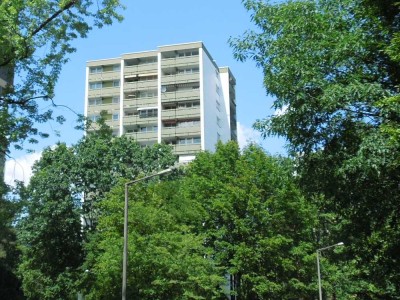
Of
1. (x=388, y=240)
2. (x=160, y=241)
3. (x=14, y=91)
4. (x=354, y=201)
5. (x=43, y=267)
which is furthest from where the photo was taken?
(x=43, y=267)

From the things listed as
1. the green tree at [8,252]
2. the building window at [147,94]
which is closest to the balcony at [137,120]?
the building window at [147,94]

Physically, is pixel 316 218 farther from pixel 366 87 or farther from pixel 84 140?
pixel 366 87

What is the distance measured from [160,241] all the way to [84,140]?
13.7 meters

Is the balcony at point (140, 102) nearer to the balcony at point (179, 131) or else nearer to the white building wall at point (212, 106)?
the balcony at point (179, 131)

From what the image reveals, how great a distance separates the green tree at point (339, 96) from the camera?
1079 centimetres

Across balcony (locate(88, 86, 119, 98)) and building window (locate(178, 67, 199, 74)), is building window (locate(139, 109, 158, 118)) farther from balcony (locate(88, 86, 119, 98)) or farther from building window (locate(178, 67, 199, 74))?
building window (locate(178, 67, 199, 74))

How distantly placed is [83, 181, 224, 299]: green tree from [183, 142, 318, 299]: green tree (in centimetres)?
224

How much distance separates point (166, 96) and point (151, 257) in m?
43.3

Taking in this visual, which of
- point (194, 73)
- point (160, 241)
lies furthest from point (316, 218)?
point (194, 73)

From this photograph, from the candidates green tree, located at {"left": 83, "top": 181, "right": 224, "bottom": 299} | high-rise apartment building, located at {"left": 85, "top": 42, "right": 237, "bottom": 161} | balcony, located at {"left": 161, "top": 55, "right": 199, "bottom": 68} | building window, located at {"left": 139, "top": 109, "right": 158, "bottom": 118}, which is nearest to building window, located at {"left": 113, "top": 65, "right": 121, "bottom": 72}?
high-rise apartment building, located at {"left": 85, "top": 42, "right": 237, "bottom": 161}

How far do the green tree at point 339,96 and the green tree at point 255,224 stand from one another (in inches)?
725

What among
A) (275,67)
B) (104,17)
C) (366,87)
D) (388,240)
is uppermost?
(104,17)

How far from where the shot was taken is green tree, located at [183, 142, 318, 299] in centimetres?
3212

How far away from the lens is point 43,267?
36.9m
